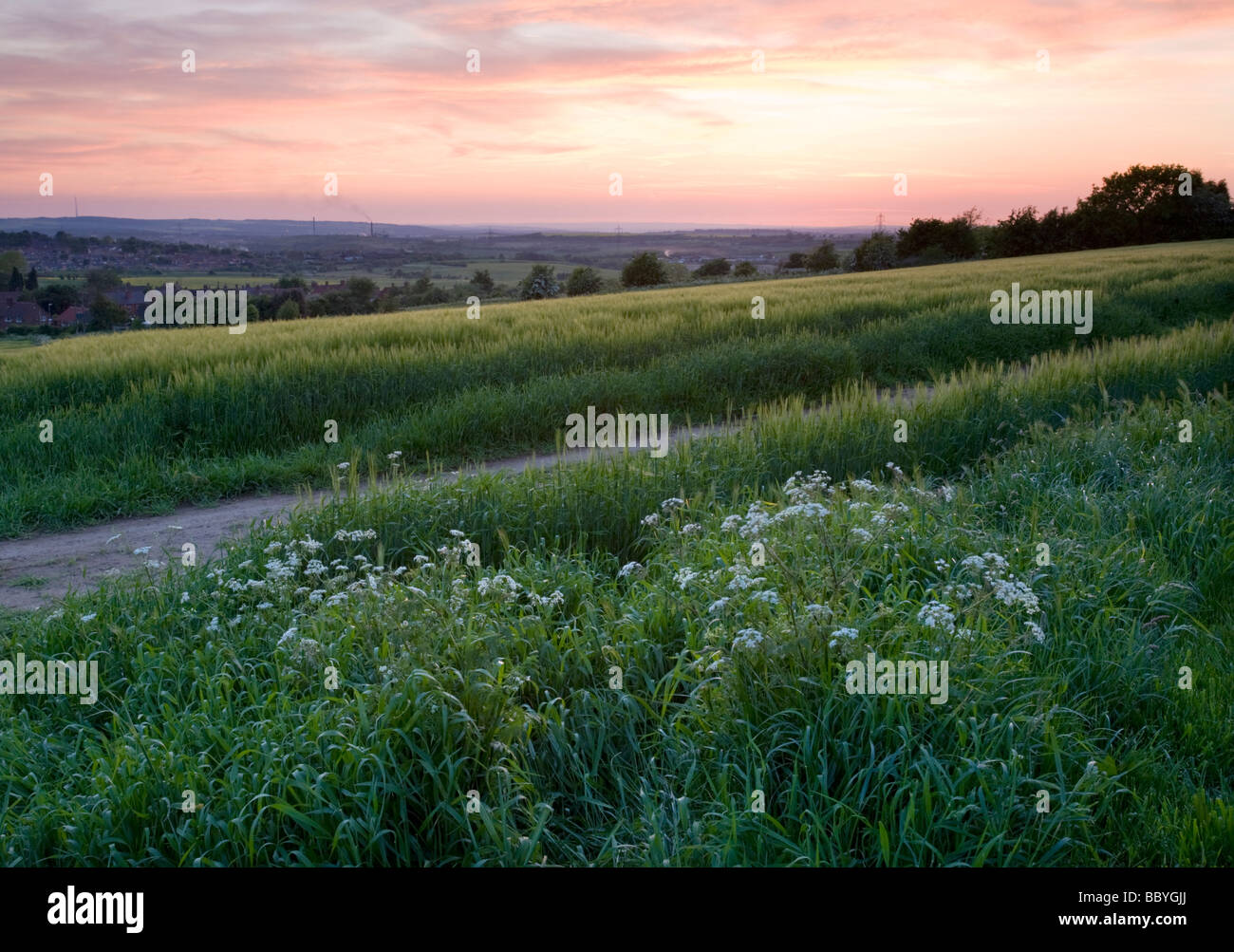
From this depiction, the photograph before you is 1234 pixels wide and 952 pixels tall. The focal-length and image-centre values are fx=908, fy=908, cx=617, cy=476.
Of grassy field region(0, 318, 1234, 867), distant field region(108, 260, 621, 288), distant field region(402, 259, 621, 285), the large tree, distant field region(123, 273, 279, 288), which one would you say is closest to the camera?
grassy field region(0, 318, 1234, 867)

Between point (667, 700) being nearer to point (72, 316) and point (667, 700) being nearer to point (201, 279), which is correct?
point (201, 279)

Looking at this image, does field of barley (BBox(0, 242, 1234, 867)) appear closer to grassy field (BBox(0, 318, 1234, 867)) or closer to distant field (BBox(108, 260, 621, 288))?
grassy field (BBox(0, 318, 1234, 867))

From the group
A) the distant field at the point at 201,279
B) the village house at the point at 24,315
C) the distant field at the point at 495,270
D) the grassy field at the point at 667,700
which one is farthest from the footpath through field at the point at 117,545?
the distant field at the point at 495,270

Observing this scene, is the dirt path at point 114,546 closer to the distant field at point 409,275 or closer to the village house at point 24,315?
the distant field at point 409,275

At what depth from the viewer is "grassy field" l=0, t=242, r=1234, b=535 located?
9.54 metres

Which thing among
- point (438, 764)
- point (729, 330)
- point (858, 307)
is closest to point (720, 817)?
point (438, 764)

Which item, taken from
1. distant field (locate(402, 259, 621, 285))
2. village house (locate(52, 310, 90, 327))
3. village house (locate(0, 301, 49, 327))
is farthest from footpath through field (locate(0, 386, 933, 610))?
distant field (locate(402, 259, 621, 285))

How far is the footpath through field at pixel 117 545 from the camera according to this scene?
649cm

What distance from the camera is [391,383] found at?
12477mm

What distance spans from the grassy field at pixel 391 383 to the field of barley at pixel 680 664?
14.6 inches

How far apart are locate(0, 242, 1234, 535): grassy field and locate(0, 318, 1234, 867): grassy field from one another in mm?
2880

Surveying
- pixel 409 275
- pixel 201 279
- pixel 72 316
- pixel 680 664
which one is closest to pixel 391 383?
pixel 201 279

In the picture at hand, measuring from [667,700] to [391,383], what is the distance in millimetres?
9461
